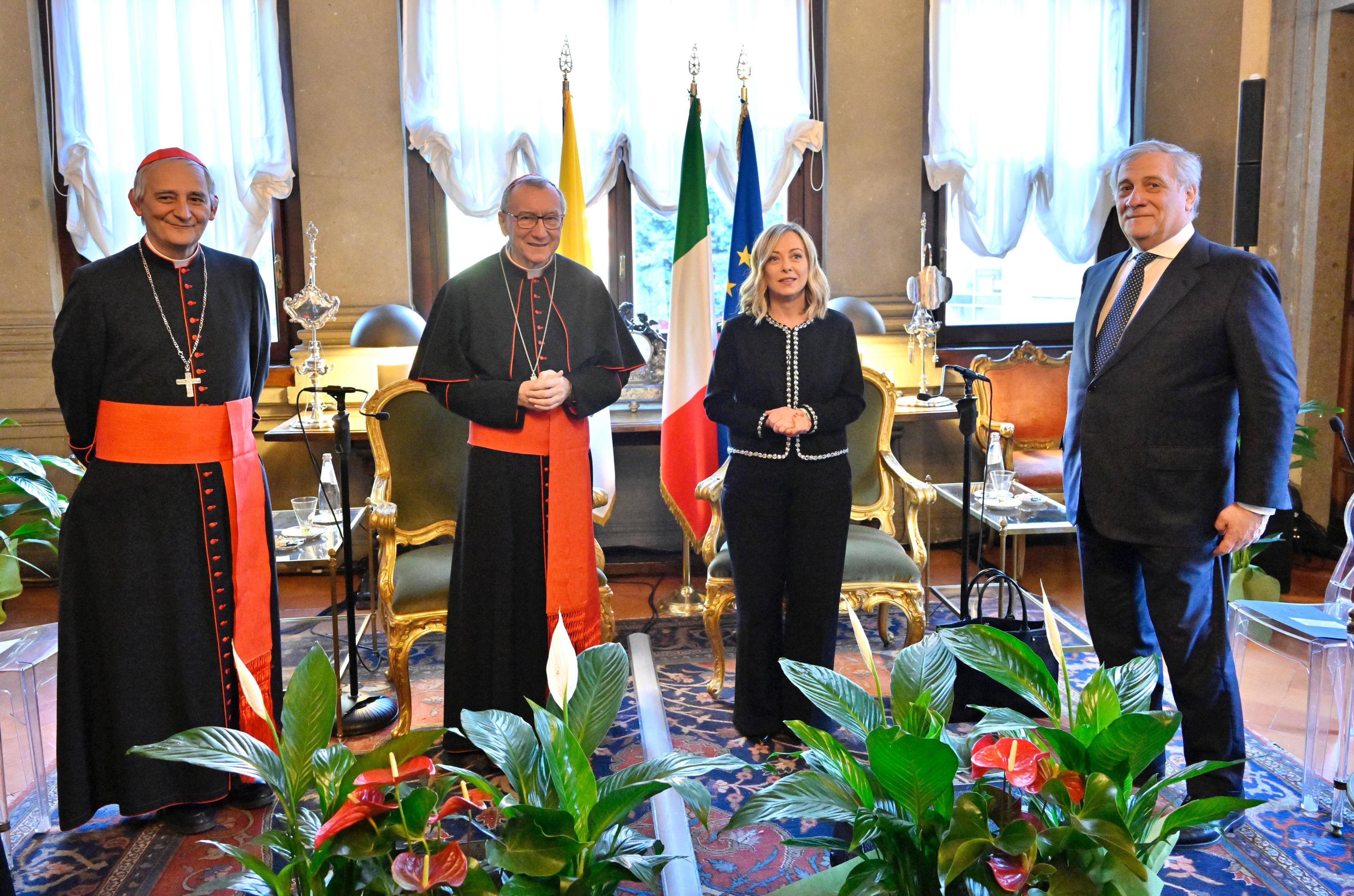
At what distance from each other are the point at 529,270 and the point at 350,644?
1.30 metres

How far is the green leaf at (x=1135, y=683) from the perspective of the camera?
126 centimetres

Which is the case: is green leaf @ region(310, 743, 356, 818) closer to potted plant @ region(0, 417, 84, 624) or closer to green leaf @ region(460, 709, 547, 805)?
green leaf @ region(460, 709, 547, 805)

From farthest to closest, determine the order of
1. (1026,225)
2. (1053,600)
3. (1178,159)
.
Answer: (1026,225) < (1053,600) < (1178,159)

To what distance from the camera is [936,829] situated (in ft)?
3.69

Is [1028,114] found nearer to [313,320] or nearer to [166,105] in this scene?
[313,320]

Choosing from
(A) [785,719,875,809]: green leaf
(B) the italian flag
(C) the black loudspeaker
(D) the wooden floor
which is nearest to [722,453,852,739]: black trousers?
(D) the wooden floor

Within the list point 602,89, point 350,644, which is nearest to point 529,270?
point 350,644

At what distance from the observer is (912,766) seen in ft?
3.54

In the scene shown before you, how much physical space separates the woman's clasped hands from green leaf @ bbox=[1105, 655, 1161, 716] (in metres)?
1.55

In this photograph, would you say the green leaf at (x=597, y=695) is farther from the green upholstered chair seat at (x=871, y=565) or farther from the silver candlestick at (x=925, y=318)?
the silver candlestick at (x=925, y=318)

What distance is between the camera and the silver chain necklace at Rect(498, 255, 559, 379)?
9.52 ft

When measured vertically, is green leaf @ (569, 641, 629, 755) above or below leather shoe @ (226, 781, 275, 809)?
above

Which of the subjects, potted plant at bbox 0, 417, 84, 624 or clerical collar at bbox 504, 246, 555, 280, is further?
potted plant at bbox 0, 417, 84, 624

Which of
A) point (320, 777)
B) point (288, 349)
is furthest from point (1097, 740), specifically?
point (288, 349)
